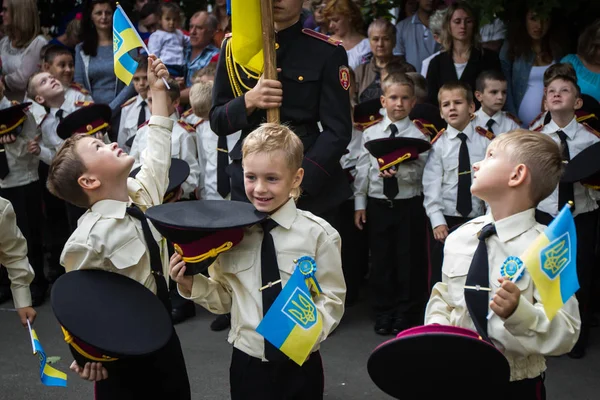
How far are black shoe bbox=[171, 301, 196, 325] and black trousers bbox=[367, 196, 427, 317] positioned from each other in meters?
1.37

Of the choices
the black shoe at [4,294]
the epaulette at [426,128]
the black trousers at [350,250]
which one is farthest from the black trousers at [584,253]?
the black shoe at [4,294]

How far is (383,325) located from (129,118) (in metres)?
2.72

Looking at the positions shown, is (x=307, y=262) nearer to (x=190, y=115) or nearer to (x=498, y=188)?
(x=498, y=188)

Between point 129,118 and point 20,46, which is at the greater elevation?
point 20,46

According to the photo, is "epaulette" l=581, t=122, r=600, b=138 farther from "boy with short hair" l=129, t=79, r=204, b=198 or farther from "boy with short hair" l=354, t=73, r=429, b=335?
"boy with short hair" l=129, t=79, r=204, b=198

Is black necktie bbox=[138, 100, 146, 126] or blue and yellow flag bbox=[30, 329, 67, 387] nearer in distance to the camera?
blue and yellow flag bbox=[30, 329, 67, 387]

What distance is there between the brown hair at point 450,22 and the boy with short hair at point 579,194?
3.87 feet

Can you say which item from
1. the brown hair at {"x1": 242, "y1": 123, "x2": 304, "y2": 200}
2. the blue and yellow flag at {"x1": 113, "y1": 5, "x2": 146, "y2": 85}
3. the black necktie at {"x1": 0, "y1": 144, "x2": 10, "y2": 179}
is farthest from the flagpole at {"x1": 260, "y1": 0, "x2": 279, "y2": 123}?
the black necktie at {"x1": 0, "y1": 144, "x2": 10, "y2": 179}

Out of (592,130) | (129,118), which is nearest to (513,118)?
(592,130)

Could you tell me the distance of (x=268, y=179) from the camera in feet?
9.64

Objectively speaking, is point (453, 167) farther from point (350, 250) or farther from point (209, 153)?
point (209, 153)

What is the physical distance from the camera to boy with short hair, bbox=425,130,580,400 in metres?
2.62

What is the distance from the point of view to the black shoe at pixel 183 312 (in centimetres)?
585

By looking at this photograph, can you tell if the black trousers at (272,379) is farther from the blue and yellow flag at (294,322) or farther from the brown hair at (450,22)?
the brown hair at (450,22)
